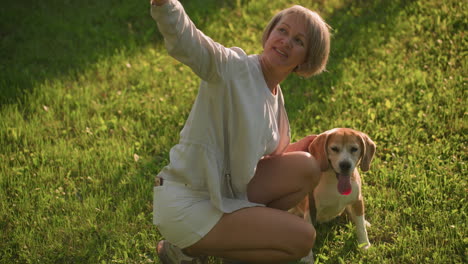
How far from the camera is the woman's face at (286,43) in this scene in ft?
9.57

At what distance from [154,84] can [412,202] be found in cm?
323

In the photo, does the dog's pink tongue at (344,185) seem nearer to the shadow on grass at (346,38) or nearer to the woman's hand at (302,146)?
the woman's hand at (302,146)

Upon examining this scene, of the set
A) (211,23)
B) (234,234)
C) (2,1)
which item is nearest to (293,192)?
(234,234)

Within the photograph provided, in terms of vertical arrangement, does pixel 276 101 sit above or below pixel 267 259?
above

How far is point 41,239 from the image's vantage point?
354cm

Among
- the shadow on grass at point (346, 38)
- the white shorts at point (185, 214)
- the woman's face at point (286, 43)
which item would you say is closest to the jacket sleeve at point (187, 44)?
the woman's face at point (286, 43)

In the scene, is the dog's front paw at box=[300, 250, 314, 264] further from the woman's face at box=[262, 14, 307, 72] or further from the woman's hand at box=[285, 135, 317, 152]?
the woman's face at box=[262, 14, 307, 72]

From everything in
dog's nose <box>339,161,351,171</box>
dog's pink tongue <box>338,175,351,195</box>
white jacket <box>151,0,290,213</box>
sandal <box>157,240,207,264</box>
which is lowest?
sandal <box>157,240,207,264</box>

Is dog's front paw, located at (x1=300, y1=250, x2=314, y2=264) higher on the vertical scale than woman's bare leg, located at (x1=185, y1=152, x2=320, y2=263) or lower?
lower

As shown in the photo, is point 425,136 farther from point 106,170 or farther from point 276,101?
point 106,170

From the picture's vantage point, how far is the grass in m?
3.54

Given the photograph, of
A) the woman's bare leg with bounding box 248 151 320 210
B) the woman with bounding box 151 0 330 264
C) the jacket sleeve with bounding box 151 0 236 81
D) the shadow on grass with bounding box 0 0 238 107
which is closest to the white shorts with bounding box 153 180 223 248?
the woman with bounding box 151 0 330 264

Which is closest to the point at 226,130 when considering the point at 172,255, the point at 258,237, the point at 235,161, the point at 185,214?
the point at 235,161

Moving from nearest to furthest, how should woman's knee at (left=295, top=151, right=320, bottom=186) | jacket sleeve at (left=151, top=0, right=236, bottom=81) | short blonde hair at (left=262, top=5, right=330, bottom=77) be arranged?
jacket sleeve at (left=151, top=0, right=236, bottom=81)
short blonde hair at (left=262, top=5, right=330, bottom=77)
woman's knee at (left=295, top=151, right=320, bottom=186)
